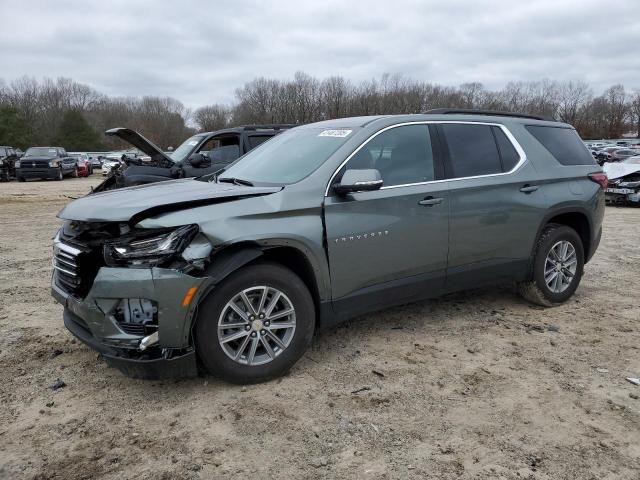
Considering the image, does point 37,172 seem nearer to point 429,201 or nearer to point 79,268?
point 79,268

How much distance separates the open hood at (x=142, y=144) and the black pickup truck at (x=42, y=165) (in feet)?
67.6

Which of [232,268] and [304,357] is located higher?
[232,268]

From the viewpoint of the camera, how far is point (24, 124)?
5950cm

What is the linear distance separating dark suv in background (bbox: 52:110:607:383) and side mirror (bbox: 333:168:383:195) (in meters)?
0.01

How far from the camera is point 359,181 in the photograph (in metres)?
3.55

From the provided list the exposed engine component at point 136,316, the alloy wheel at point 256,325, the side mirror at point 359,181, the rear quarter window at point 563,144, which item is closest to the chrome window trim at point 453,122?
the side mirror at point 359,181

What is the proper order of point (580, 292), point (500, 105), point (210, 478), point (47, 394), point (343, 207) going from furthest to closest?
point (500, 105) → point (580, 292) → point (343, 207) → point (47, 394) → point (210, 478)

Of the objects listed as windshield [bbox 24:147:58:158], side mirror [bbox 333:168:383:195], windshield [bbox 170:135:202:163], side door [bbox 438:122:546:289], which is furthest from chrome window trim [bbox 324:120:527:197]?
windshield [bbox 24:147:58:158]

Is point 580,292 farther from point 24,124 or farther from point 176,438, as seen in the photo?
point 24,124

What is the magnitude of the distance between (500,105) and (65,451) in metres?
98.0

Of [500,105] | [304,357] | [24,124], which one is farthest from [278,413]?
[500,105]

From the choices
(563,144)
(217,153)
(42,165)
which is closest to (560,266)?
(563,144)

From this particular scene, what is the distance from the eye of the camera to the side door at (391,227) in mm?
3670

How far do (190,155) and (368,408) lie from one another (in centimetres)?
740
